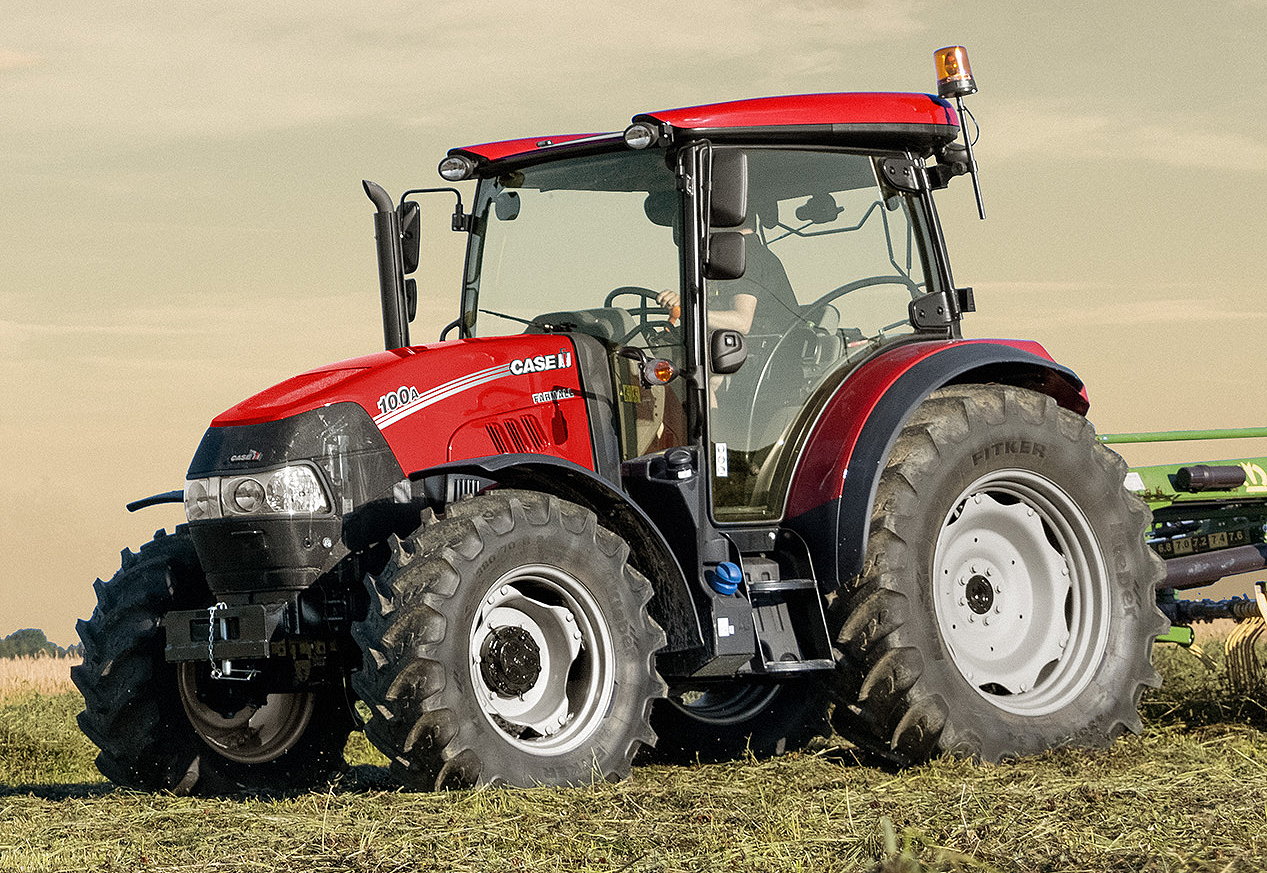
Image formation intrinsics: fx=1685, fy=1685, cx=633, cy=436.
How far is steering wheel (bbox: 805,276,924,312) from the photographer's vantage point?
300 inches

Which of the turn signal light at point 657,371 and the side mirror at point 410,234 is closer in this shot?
the turn signal light at point 657,371

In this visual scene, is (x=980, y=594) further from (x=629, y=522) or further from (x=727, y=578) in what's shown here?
(x=629, y=522)

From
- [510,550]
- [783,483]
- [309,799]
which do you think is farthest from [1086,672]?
[309,799]

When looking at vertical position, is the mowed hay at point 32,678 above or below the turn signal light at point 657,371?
below

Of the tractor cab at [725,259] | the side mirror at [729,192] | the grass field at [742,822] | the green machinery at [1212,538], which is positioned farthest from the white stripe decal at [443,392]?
the green machinery at [1212,538]

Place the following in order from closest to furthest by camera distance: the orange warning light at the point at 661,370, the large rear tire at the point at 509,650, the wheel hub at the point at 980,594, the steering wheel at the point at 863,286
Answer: the large rear tire at the point at 509,650 → the orange warning light at the point at 661,370 → the wheel hub at the point at 980,594 → the steering wheel at the point at 863,286

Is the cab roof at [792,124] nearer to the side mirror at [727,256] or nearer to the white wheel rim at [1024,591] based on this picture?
the side mirror at [727,256]

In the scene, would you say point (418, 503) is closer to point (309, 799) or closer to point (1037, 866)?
point (309, 799)

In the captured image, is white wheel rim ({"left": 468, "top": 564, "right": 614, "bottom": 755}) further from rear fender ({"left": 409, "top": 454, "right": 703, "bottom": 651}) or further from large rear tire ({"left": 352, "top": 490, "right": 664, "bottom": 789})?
rear fender ({"left": 409, "top": 454, "right": 703, "bottom": 651})

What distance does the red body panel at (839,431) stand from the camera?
23.1 ft

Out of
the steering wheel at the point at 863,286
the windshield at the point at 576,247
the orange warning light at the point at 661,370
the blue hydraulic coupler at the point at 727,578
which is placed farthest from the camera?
the steering wheel at the point at 863,286

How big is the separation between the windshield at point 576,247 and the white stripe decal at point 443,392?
0.63 metres

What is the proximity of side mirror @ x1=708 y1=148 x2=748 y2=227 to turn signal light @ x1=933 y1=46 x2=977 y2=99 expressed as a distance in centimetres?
161

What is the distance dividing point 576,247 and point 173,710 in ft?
8.86
